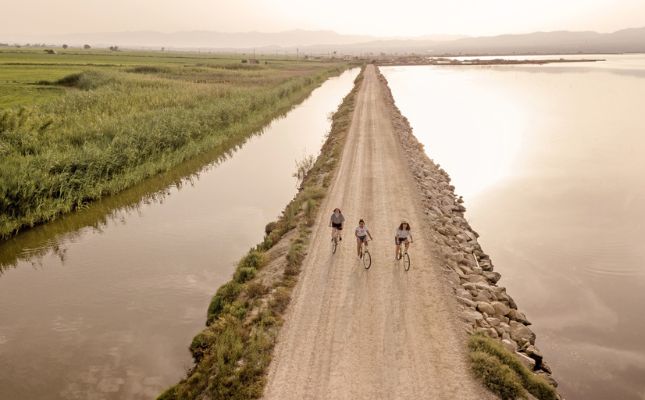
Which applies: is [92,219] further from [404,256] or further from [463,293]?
[463,293]

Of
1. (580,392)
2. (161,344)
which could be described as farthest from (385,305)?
(161,344)

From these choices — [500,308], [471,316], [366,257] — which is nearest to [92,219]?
[366,257]

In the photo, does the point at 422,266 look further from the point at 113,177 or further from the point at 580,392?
the point at 113,177

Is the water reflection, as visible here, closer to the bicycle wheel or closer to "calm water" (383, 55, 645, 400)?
the bicycle wheel

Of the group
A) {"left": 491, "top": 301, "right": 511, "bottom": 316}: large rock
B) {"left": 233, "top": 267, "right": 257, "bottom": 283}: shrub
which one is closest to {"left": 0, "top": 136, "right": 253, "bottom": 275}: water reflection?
{"left": 233, "top": 267, "right": 257, "bottom": 283}: shrub

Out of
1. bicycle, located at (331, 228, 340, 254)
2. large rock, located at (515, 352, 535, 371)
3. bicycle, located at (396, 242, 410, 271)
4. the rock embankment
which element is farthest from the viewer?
bicycle, located at (331, 228, 340, 254)

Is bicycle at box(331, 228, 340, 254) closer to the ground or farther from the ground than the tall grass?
farther from the ground

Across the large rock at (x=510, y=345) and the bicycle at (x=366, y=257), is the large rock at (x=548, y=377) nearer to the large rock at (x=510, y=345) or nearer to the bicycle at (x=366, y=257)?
the large rock at (x=510, y=345)
